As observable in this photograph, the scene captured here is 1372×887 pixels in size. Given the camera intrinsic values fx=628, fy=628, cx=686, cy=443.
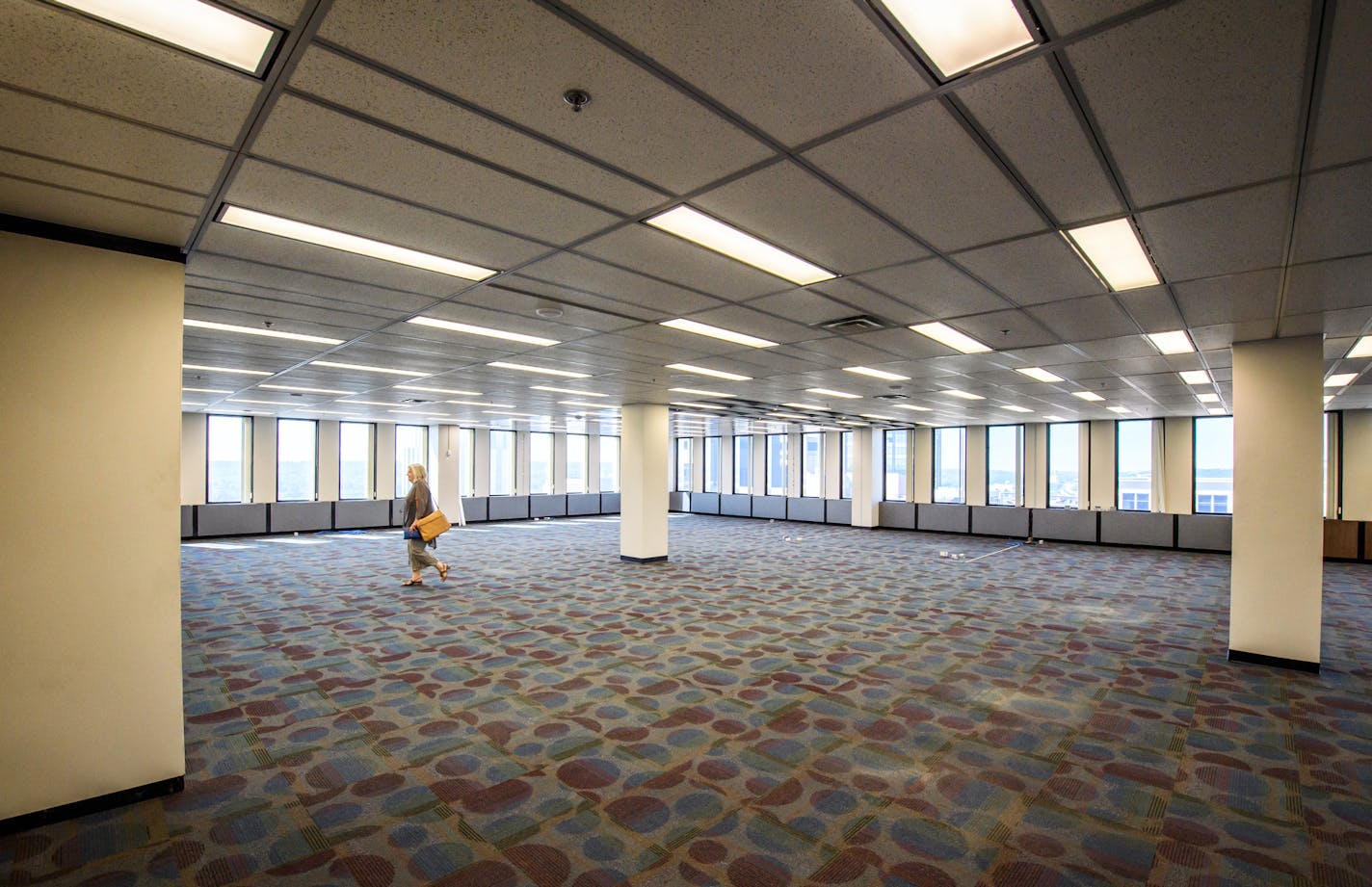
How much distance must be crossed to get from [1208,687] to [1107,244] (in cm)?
391

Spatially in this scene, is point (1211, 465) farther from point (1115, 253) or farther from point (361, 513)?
point (361, 513)

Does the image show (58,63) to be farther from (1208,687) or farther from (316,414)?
(316,414)

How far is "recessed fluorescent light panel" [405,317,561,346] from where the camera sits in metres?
5.10

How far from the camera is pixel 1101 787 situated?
3.34 meters

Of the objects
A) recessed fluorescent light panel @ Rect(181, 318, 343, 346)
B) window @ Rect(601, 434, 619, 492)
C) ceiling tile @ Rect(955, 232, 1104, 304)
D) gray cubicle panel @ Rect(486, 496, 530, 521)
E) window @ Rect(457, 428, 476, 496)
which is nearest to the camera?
ceiling tile @ Rect(955, 232, 1104, 304)

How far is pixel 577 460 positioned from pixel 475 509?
4395 mm

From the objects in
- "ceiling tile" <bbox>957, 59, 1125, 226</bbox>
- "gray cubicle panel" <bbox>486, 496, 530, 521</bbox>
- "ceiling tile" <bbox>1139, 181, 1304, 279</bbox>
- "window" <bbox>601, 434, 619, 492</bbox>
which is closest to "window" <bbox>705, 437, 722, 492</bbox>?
"window" <bbox>601, 434, 619, 492</bbox>

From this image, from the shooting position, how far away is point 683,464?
82.7ft

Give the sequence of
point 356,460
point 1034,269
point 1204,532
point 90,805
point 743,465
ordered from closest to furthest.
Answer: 1. point 90,805
2. point 1034,269
3. point 1204,532
4. point 356,460
5. point 743,465

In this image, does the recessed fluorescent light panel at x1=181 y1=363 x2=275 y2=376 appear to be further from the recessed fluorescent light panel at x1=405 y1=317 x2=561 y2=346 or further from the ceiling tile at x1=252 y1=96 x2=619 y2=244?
the ceiling tile at x1=252 y1=96 x2=619 y2=244

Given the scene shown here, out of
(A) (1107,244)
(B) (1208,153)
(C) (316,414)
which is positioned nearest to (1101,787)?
(A) (1107,244)

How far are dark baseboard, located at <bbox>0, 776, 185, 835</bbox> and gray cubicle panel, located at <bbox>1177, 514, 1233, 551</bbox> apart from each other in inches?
660

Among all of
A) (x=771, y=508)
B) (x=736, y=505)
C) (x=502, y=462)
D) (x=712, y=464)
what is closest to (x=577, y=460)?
(x=502, y=462)

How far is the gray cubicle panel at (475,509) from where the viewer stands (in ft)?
61.4
